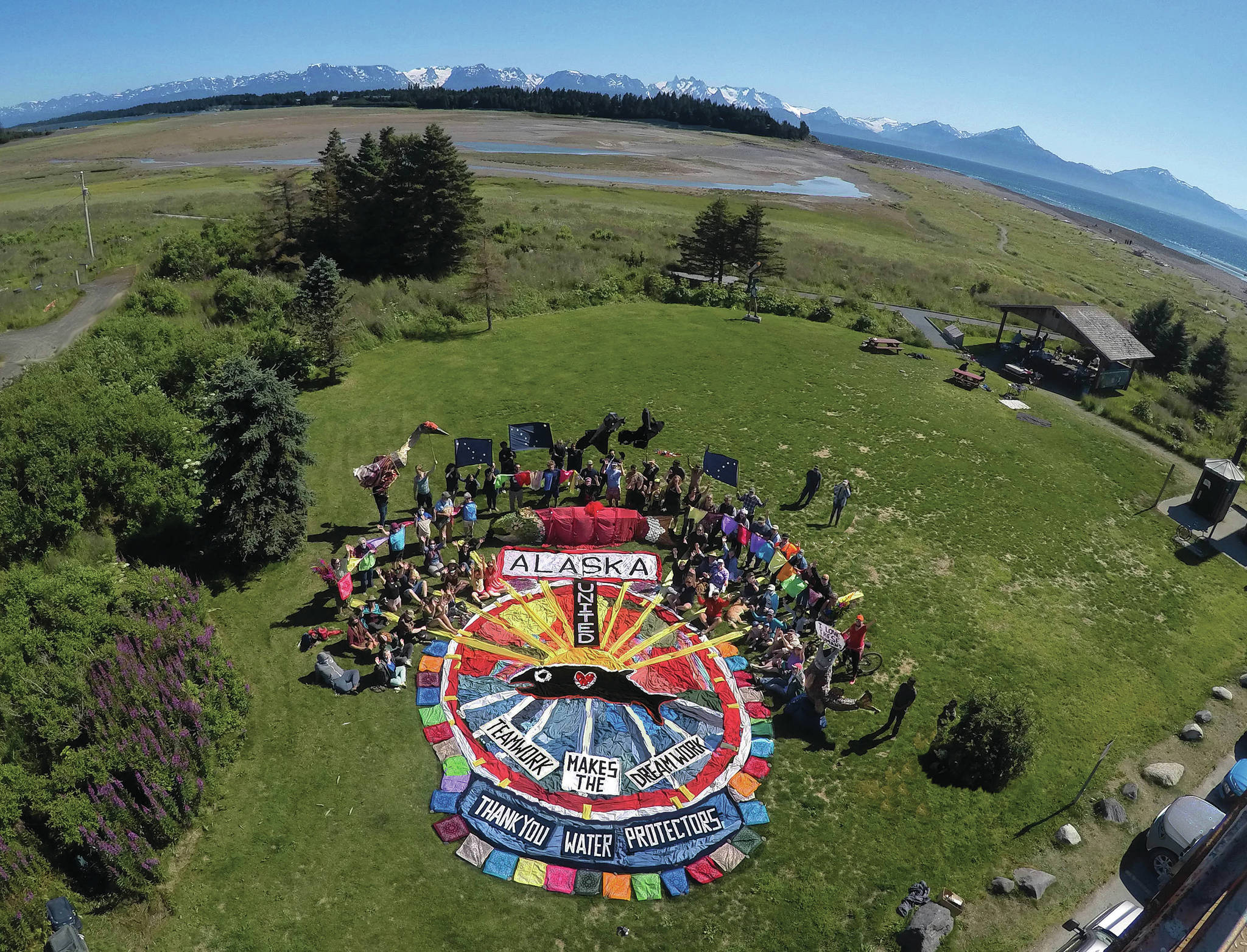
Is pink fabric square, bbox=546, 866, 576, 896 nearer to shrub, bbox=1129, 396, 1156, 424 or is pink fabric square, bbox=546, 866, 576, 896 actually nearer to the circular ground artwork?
the circular ground artwork

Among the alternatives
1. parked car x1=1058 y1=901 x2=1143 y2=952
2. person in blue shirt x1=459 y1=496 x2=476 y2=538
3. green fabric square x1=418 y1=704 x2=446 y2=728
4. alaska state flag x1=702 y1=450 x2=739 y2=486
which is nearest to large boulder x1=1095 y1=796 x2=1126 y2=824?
parked car x1=1058 y1=901 x2=1143 y2=952

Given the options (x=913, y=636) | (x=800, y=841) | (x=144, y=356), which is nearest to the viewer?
(x=800, y=841)

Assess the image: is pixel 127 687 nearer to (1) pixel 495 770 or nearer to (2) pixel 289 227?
(1) pixel 495 770

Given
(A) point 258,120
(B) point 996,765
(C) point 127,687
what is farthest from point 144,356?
(A) point 258,120

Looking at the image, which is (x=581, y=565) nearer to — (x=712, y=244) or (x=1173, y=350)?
(x=712, y=244)

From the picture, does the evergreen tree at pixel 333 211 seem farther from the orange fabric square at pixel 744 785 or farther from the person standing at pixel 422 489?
the orange fabric square at pixel 744 785

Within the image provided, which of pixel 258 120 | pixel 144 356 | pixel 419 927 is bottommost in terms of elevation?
pixel 419 927

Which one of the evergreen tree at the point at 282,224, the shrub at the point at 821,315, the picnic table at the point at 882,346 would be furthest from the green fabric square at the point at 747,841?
the evergreen tree at the point at 282,224
